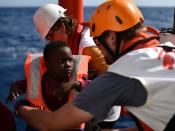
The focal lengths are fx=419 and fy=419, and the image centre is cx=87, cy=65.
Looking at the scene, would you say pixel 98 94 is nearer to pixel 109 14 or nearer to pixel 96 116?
pixel 96 116

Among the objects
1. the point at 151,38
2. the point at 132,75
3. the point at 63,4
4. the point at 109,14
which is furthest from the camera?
the point at 63,4

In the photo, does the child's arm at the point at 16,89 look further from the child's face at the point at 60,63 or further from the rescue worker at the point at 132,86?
the rescue worker at the point at 132,86

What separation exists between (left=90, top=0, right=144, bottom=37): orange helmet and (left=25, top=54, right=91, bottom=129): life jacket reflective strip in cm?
82

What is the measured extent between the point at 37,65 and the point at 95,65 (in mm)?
515

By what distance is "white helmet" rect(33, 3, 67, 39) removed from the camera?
147 inches

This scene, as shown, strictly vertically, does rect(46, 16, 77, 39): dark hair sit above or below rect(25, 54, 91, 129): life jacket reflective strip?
above

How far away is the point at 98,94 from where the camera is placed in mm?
2131

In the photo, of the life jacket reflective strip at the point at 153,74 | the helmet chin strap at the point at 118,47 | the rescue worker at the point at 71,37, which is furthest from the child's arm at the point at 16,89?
the life jacket reflective strip at the point at 153,74

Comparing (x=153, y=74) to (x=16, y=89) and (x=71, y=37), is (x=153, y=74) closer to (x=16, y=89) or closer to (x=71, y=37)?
(x=16, y=89)

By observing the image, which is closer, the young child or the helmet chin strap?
the helmet chin strap

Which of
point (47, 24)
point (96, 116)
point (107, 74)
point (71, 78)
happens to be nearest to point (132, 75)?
point (107, 74)

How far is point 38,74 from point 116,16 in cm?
114

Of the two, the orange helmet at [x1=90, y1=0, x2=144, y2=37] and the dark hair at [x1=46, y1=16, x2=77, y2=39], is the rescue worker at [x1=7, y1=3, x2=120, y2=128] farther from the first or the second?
the orange helmet at [x1=90, y1=0, x2=144, y2=37]

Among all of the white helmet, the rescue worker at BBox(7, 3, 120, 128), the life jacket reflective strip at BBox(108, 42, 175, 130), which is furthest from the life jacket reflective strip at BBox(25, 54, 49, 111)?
the life jacket reflective strip at BBox(108, 42, 175, 130)
